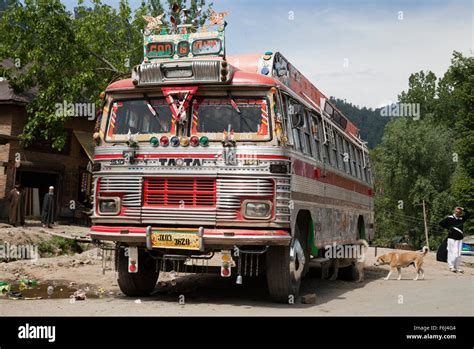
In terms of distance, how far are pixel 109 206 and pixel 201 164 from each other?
1.61 m

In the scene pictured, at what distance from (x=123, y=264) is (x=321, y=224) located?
3728 mm

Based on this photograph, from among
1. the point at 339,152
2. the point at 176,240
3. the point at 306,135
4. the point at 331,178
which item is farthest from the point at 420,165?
the point at 176,240

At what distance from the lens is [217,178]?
9016mm

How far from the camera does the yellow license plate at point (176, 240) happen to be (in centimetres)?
892

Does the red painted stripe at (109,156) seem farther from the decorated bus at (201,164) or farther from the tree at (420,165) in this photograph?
the tree at (420,165)

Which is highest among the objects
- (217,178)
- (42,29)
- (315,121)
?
(42,29)

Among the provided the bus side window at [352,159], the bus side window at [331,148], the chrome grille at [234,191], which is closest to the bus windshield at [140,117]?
the chrome grille at [234,191]

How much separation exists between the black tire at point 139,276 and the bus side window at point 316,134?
3509 millimetres

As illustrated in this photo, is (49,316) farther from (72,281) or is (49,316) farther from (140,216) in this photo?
(72,281)

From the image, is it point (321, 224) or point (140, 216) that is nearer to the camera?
→ point (140, 216)

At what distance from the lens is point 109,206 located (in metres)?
9.51
